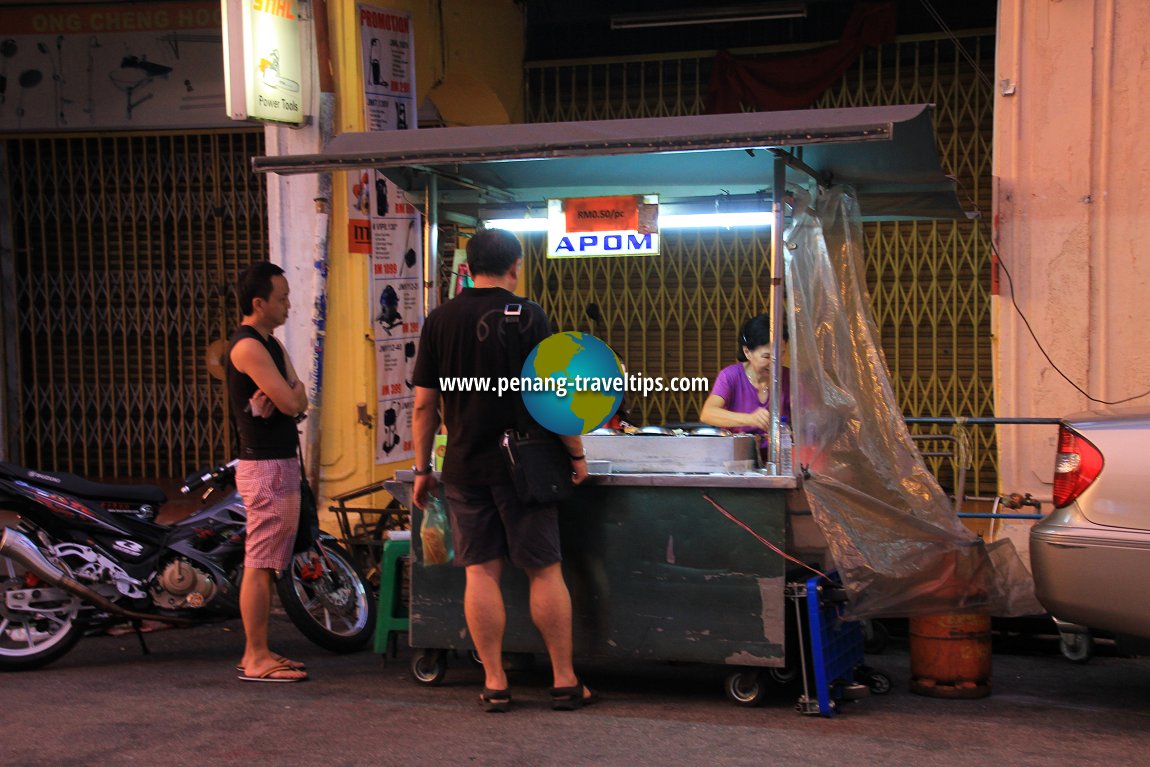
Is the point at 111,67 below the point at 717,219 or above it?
above

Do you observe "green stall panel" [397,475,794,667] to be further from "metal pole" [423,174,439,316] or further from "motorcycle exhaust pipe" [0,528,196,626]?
"motorcycle exhaust pipe" [0,528,196,626]

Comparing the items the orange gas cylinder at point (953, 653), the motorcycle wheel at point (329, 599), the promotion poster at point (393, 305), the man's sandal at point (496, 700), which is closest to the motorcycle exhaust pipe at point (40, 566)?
the motorcycle wheel at point (329, 599)

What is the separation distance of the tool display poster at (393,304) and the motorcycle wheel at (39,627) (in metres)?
2.58

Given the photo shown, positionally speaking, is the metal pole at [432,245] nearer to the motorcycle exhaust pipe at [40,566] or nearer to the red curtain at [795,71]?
the motorcycle exhaust pipe at [40,566]

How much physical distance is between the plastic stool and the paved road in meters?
0.21

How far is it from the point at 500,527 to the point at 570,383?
25.0 inches

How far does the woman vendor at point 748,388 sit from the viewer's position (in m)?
6.13

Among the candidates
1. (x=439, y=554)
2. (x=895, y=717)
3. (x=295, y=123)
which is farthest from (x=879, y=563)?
(x=295, y=123)

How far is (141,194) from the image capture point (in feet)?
32.9

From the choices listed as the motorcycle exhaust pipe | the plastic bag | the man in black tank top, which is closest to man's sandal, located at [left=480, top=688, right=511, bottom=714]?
the plastic bag

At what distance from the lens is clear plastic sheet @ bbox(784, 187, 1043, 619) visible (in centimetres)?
523

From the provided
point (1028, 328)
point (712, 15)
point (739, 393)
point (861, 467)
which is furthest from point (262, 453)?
point (712, 15)

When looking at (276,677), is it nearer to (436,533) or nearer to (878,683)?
(436,533)

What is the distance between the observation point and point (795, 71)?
8.91 m
